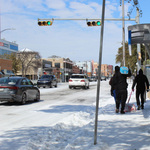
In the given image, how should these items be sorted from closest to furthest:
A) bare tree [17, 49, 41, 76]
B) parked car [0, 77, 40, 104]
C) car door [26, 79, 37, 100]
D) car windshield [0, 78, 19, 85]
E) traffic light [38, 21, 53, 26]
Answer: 1. parked car [0, 77, 40, 104]
2. car windshield [0, 78, 19, 85]
3. car door [26, 79, 37, 100]
4. traffic light [38, 21, 53, 26]
5. bare tree [17, 49, 41, 76]

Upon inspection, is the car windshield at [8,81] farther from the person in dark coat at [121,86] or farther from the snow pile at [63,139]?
the snow pile at [63,139]

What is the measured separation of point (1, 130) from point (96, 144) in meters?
3.07

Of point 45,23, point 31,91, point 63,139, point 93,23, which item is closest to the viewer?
point 63,139

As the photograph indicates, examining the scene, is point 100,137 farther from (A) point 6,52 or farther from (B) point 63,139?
(A) point 6,52

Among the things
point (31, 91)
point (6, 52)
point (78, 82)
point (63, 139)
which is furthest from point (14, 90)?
point (6, 52)

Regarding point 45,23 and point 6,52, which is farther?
point 6,52

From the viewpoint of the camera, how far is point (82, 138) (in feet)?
17.4

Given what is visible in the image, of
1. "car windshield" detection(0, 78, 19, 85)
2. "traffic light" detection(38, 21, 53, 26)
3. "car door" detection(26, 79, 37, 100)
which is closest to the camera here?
"car windshield" detection(0, 78, 19, 85)

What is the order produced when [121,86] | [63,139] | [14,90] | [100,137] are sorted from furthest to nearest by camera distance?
1. [14,90]
2. [121,86]
3. [63,139]
4. [100,137]

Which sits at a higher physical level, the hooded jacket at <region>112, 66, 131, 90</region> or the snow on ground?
the hooded jacket at <region>112, 66, 131, 90</region>

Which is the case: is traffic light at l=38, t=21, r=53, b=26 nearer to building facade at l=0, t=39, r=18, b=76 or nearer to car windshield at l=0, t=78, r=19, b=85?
car windshield at l=0, t=78, r=19, b=85

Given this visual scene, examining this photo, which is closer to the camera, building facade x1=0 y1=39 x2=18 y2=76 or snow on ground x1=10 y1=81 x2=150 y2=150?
snow on ground x1=10 y1=81 x2=150 y2=150

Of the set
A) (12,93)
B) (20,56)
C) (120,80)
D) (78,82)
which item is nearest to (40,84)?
(78,82)

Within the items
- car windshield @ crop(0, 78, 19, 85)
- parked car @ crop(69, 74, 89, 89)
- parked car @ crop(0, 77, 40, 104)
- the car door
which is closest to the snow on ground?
parked car @ crop(0, 77, 40, 104)
